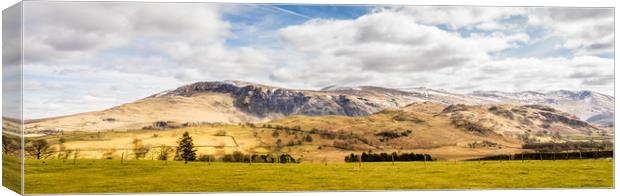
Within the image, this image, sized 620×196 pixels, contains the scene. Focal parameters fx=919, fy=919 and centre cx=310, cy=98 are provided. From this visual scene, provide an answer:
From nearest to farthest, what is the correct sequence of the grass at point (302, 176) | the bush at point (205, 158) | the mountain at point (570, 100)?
1. the grass at point (302, 176)
2. the bush at point (205, 158)
3. the mountain at point (570, 100)

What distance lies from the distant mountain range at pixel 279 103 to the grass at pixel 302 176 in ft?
3.90

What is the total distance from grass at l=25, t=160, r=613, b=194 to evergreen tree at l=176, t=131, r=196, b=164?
12.5 inches

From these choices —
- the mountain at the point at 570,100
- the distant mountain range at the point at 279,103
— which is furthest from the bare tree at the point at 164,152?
the mountain at the point at 570,100

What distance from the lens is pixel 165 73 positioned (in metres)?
24.6

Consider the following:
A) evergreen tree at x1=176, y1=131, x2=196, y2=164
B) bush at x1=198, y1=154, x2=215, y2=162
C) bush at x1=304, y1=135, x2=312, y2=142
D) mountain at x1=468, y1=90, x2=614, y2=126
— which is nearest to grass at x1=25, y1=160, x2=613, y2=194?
bush at x1=198, y1=154, x2=215, y2=162

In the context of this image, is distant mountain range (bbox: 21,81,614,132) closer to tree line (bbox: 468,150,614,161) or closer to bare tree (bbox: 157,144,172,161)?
bare tree (bbox: 157,144,172,161)

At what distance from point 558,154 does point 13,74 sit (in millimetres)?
15405

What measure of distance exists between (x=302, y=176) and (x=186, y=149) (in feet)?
10.8

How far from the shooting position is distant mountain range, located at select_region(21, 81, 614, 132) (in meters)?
24.5

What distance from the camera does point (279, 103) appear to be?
2553 centimetres

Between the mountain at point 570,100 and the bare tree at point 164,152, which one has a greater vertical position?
the mountain at point 570,100

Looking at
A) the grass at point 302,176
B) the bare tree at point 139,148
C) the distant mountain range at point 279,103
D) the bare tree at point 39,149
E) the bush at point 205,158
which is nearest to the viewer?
the bare tree at point 39,149

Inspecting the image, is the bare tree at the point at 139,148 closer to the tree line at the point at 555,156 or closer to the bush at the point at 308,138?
the bush at the point at 308,138

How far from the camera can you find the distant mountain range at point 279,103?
24516mm
